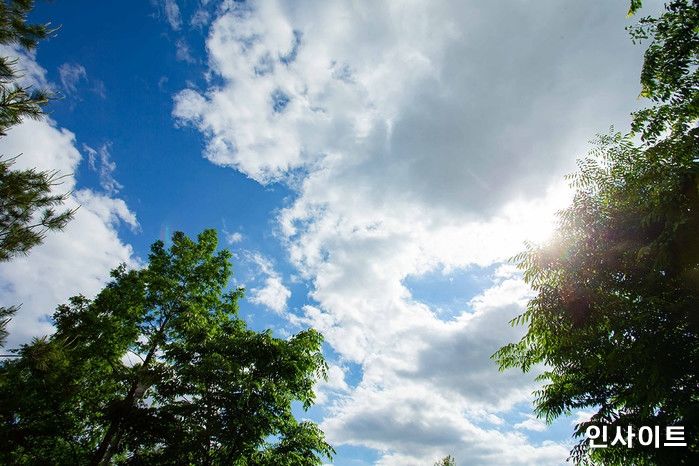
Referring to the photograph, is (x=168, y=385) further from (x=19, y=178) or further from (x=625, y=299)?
(x=625, y=299)

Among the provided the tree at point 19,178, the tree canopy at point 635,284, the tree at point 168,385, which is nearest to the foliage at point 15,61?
the tree at point 19,178

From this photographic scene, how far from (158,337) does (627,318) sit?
54.7 ft

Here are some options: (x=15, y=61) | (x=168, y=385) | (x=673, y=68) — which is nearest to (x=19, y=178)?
(x=15, y=61)

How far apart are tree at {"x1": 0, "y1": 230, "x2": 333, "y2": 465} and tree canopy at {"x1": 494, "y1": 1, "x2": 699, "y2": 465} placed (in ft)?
25.5

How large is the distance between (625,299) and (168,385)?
1506 centimetres

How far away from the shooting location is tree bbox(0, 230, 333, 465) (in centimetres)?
1147

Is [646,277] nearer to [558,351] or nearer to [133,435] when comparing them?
[558,351]

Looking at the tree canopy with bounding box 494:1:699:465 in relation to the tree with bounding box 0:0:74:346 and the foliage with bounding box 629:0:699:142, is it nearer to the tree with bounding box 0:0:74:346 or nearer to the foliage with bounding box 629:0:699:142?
the foliage with bounding box 629:0:699:142

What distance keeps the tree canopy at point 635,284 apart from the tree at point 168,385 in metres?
7.76

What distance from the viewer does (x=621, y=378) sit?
10695mm

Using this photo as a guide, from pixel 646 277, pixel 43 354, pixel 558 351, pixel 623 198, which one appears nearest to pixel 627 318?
pixel 646 277

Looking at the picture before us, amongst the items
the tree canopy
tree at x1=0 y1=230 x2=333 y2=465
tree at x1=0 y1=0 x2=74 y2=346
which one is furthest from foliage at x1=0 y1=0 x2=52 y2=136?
the tree canopy

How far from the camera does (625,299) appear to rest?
995 cm

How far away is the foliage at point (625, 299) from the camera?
8195mm
